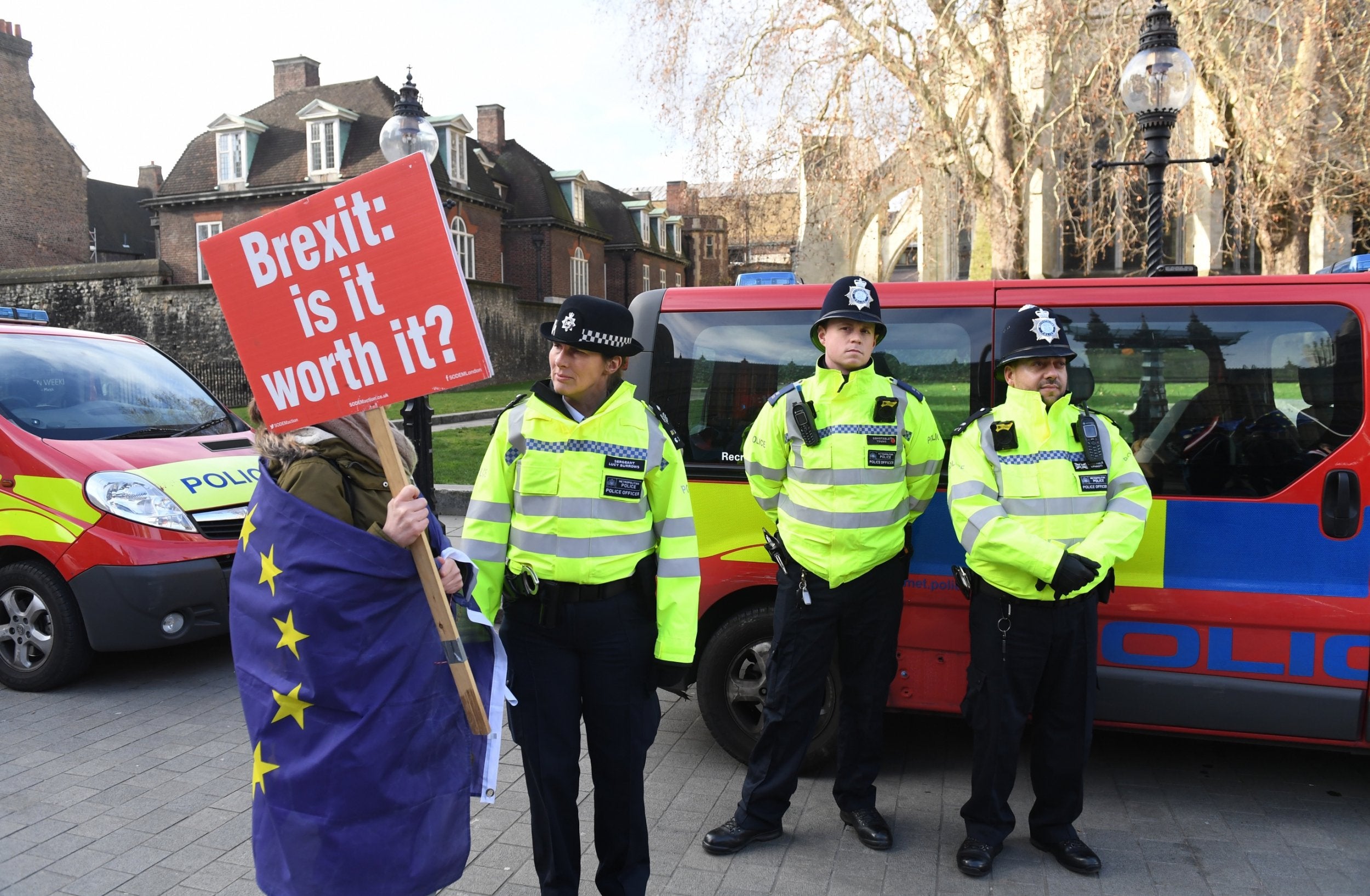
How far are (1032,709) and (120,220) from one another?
63993mm

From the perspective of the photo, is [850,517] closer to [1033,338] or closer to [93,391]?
[1033,338]

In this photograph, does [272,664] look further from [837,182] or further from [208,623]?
[837,182]

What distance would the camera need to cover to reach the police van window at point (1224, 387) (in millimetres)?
3764

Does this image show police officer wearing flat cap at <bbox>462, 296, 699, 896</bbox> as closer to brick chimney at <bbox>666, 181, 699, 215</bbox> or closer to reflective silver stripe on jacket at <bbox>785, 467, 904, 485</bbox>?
reflective silver stripe on jacket at <bbox>785, 467, 904, 485</bbox>

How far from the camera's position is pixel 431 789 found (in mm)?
2523

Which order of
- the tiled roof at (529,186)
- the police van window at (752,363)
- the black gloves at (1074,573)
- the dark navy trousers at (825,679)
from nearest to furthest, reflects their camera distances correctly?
1. the black gloves at (1074,573)
2. the dark navy trousers at (825,679)
3. the police van window at (752,363)
4. the tiled roof at (529,186)

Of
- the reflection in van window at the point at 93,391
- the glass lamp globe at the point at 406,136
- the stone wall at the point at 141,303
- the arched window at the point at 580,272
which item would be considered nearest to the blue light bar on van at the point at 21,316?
the reflection in van window at the point at 93,391

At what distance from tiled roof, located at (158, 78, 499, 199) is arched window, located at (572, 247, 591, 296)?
6260 millimetres

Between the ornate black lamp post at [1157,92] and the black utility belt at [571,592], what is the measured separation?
585 centimetres

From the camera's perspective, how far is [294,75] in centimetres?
3931

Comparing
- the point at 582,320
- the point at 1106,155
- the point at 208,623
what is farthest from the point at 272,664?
the point at 1106,155

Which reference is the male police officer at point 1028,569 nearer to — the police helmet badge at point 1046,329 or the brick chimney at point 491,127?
the police helmet badge at point 1046,329

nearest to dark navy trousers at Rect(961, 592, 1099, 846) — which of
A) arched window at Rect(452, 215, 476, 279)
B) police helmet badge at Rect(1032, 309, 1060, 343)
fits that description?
police helmet badge at Rect(1032, 309, 1060, 343)

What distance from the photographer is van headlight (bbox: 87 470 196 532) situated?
537 cm
